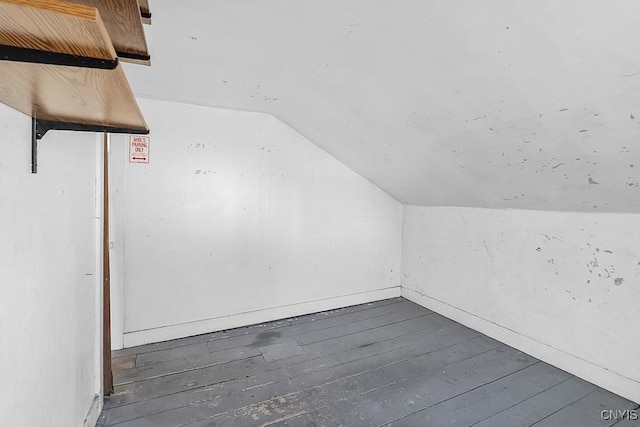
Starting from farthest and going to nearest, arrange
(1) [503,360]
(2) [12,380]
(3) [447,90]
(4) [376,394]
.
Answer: (1) [503,360] → (4) [376,394] → (3) [447,90] → (2) [12,380]

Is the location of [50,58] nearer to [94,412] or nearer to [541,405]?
[94,412]

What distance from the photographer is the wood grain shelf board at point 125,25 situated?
0.74 meters

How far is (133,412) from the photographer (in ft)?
5.40

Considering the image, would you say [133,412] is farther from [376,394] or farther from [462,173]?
[462,173]

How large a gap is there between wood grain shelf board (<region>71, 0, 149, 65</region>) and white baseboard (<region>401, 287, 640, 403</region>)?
111 inches

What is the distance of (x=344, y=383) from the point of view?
1914 mm

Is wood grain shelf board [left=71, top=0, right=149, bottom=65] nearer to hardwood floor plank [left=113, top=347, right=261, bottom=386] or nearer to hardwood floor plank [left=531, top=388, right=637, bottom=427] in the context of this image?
hardwood floor plank [left=113, top=347, right=261, bottom=386]

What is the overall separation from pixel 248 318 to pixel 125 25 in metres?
2.32

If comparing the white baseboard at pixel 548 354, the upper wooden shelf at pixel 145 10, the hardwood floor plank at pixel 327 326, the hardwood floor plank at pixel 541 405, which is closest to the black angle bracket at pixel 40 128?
the upper wooden shelf at pixel 145 10

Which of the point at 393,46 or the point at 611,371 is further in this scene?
the point at 611,371

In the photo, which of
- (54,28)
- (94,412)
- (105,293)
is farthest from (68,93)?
(94,412)

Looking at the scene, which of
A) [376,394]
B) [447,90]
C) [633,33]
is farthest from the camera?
[376,394]

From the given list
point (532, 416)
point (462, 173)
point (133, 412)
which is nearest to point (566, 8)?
point (462, 173)

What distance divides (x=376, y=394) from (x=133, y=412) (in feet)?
4.26
